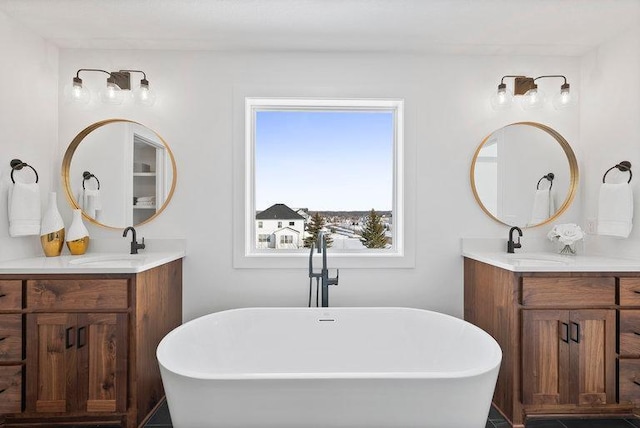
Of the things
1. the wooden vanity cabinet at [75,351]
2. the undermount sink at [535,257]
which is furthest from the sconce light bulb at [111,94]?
the undermount sink at [535,257]

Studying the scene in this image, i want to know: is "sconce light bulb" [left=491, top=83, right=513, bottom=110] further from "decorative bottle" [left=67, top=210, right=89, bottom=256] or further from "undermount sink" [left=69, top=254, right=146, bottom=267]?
"decorative bottle" [left=67, top=210, right=89, bottom=256]

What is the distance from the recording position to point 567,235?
7.55ft

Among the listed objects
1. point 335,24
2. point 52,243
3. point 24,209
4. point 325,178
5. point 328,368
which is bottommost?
point 328,368

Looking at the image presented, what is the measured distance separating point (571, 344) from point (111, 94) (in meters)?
3.06

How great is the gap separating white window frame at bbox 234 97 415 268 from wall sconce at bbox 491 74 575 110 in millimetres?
640

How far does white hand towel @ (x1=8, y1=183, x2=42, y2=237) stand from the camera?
2037 millimetres

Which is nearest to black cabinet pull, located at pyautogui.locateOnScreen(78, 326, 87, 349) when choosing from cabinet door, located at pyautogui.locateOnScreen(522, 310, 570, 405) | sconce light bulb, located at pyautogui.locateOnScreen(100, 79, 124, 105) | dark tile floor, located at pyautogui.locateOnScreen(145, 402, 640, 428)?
dark tile floor, located at pyautogui.locateOnScreen(145, 402, 640, 428)

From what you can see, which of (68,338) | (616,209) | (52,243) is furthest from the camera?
(52,243)

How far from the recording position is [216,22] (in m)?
2.08

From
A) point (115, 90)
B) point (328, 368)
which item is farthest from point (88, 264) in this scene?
point (328, 368)

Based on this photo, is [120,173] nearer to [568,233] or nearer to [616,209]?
[568,233]

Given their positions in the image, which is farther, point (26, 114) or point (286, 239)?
point (286, 239)

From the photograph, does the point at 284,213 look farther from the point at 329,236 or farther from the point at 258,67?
the point at 258,67

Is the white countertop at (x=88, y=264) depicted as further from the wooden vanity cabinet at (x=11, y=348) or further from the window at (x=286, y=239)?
the window at (x=286, y=239)
